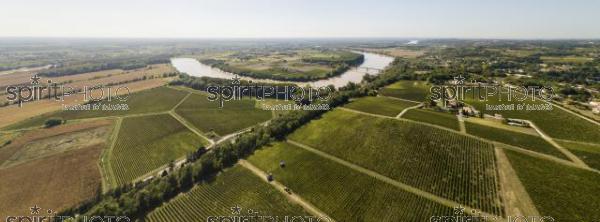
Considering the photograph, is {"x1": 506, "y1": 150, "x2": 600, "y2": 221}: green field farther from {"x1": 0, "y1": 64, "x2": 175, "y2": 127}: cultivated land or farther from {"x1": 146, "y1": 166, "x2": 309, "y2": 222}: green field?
{"x1": 0, "y1": 64, "x2": 175, "y2": 127}: cultivated land

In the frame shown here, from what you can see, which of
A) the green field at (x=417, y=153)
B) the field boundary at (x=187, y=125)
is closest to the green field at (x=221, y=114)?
the field boundary at (x=187, y=125)

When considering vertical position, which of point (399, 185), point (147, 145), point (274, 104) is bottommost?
point (399, 185)

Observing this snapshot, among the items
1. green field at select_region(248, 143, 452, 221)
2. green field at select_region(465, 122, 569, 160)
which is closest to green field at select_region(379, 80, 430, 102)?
green field at select_region(465, 122, 569, 160)

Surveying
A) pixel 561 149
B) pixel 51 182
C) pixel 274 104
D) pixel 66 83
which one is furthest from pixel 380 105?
pixel 66 83

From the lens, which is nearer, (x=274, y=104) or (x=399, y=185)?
(x=399, y=185)

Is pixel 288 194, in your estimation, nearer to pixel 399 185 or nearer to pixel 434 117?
pixel 399 185

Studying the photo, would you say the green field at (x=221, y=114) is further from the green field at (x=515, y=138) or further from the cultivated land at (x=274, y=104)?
the green field at (x=515, y=138)
